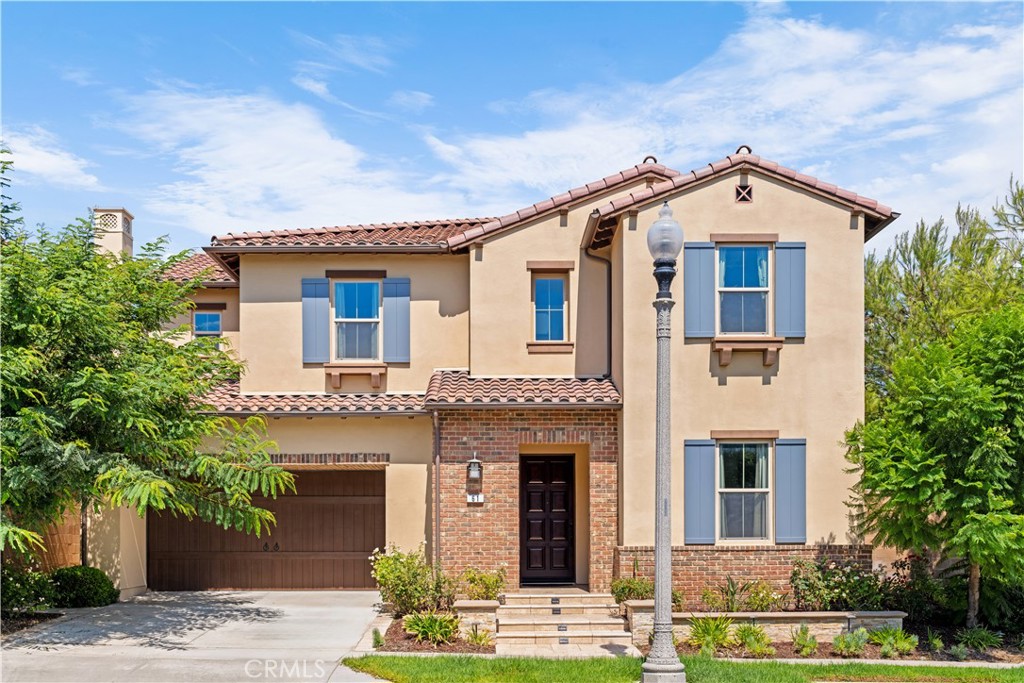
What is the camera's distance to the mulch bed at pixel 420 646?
12027 millimetres

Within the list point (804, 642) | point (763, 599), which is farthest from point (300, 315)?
point (804, 642)

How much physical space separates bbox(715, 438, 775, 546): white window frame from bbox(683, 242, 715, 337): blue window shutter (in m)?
1.81

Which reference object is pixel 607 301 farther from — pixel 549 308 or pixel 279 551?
pixel 279 551

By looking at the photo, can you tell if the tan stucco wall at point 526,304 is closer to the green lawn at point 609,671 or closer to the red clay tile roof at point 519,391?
the red clay tile roof at point 519,391

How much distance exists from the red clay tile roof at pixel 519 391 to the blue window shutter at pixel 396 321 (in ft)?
3.18

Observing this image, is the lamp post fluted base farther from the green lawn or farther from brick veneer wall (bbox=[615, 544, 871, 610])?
brick veneer wall (bbox=[615, 544, 871, 610])

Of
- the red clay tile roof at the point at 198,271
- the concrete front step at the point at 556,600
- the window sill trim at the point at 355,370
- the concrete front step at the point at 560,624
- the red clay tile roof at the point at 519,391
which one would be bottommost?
the concrete front step at the point at 560,624

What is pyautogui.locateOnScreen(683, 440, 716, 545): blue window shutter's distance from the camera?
1366 centimetres

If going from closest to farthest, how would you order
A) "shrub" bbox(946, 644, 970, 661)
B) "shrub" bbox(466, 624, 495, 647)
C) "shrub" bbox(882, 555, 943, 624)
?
"shrub" bbox(946, 644, 970, 661), "shrub" bbox(466, 624, 495, 647), "shrub" bbox(882, 555, 943, 624)

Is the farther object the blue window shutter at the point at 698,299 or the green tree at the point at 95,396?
the blue window shutter at the point at 698,299

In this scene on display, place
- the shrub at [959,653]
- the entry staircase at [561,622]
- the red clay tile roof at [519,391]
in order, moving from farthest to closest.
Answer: the red clay tile roof at [519,391] → the entry staircase at [561,622] → the shrub at [959,653]

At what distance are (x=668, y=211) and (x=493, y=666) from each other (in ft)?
19.8

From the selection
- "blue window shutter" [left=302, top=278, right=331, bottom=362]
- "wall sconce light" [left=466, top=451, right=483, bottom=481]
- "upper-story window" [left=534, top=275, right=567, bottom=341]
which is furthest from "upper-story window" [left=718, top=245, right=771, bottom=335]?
"blue window shutter" [left=302, top=278, right=331, bottom=362]

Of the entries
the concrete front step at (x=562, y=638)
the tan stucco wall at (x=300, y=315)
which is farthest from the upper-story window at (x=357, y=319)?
the concrete front step at (x=562, y=638)
